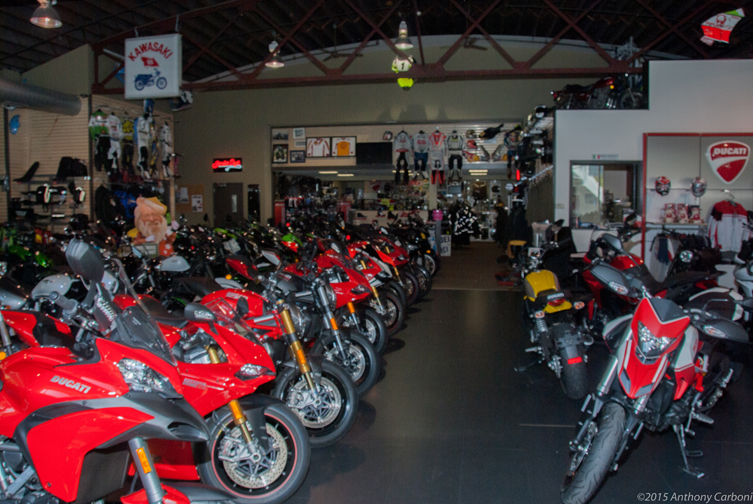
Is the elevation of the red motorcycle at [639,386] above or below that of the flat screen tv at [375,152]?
below

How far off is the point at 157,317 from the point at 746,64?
1036cm

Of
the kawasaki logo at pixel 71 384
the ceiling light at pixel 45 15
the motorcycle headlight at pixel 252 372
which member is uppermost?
the ceiling light at pixel 45 15

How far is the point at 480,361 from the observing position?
15.8 ft

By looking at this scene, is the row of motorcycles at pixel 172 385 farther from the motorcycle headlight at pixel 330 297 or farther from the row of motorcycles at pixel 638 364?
the row of motorcycles at pixel 638 364

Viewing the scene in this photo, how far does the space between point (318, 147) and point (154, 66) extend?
6641 millimetres

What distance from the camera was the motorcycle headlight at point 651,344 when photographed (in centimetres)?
233

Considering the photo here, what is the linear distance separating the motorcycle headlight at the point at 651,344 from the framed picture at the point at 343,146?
1307 cm

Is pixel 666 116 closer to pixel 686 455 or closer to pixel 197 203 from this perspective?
pixel 686 455

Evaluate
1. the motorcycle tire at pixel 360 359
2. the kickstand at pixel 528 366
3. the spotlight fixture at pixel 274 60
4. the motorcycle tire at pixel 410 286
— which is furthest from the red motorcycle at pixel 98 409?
the spotlight fixture at pixel 274 60

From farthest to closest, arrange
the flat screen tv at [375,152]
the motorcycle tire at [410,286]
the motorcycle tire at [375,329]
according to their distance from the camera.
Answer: the flat screen tv at [375,152] → the motorcycle tire at [410,286] → the motorcycle tire at [375,329]

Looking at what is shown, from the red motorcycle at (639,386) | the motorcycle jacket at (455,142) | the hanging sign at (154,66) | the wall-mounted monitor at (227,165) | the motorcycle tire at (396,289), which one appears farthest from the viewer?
the wall-mounted monitor at (227,165)

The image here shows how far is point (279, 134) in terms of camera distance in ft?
49.1

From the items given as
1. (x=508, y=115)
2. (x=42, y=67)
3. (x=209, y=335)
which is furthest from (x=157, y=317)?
(x=508, y=115)

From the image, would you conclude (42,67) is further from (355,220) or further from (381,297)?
(381,297)
